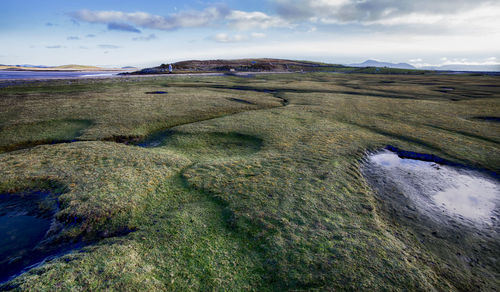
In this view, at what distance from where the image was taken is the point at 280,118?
25.9 metres

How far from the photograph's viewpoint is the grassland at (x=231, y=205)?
7.16 metres

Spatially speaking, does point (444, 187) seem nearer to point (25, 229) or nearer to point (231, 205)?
point (231, 205)

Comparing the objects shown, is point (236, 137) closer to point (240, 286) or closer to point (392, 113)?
point (240, 286)

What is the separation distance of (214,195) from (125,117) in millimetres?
19916

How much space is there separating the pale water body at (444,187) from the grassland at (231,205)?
208cm

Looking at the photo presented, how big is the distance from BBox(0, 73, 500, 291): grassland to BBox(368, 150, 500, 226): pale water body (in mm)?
2077

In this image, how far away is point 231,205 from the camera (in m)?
10.5

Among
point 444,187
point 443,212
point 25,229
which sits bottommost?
point 443,212

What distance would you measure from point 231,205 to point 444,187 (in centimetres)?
1325

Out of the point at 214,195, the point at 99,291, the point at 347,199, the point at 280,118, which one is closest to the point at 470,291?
the point at 347,199

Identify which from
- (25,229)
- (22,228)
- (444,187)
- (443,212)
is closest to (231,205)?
(25,229)

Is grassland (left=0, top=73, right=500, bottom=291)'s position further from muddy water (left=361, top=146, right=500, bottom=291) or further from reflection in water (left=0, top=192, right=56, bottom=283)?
reflection in water (left=0, top=192, right=56, bottom=283)

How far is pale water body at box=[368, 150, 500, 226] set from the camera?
11203mm

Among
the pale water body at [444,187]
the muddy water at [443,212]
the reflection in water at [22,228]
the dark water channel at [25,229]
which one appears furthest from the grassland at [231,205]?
the pale water body at [444,187]
